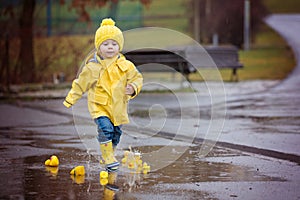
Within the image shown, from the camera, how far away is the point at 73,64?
2366cm

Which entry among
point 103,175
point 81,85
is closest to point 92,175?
point 103,175

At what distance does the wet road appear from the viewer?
23.3 feet

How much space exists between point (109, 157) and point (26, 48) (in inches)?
561

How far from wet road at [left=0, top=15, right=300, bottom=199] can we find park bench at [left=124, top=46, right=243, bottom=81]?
2748 mm

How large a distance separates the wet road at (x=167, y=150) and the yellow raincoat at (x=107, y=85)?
0.61 metres

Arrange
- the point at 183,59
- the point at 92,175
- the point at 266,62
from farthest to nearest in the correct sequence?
the point at 266,62 < the point at 183,59 < the point at 92,175

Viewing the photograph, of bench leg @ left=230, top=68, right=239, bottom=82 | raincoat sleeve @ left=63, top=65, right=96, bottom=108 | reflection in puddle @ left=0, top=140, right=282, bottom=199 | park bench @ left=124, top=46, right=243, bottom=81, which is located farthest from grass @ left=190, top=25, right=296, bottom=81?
raincoat sleeve @ left=63, top=65, right=96, bottom=108

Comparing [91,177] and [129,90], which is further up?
[129,90]

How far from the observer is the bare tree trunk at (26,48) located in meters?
21.9

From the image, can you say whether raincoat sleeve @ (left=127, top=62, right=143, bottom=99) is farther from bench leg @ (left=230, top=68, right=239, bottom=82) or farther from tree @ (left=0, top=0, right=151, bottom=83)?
bench leg @ (left=230, top=68, right=239, bottom=82)

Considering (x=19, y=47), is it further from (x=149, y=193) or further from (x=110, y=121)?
(x=149, y=193)

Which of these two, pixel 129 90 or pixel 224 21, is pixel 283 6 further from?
pixel 129 90

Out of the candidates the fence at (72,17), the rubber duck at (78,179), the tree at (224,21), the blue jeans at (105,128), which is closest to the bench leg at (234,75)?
the fence at (72,17)

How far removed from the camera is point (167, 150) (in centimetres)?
987
